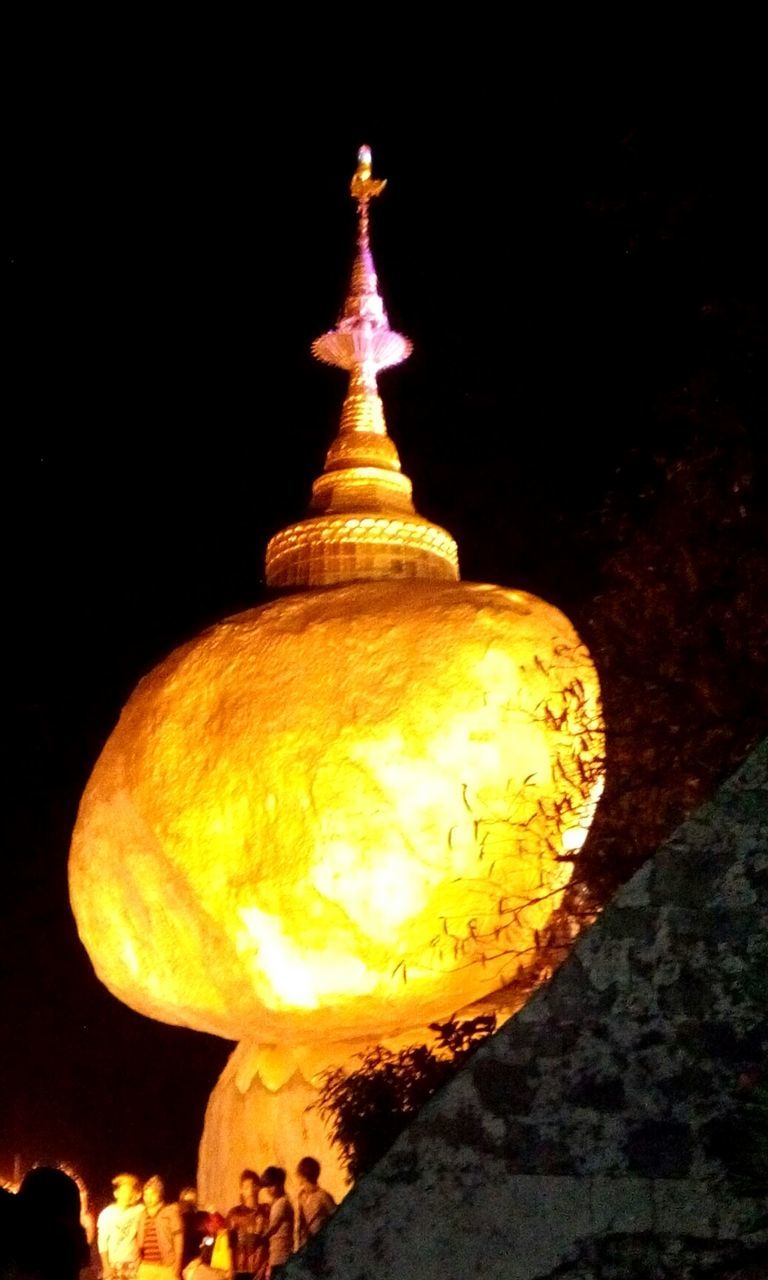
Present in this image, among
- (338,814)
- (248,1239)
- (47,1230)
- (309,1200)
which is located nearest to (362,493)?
(338,814)

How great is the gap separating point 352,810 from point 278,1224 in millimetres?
2450

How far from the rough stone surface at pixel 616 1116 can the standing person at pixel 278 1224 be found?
346 centimetres

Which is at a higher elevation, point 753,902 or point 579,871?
point 579,871

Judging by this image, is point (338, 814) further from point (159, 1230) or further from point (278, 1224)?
point (159, 1230)

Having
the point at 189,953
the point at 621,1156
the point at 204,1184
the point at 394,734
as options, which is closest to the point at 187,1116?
the point at 204,1184

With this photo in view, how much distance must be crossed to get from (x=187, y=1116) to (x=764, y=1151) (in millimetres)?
10960

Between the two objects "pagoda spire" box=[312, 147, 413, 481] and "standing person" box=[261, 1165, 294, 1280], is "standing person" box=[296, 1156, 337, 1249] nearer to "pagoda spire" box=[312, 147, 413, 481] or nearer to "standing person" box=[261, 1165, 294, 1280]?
"standing person" box=[261, 1165, 294, 1280]

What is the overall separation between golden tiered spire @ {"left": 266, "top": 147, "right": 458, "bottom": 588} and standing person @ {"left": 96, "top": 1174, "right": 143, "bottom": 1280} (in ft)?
15.1

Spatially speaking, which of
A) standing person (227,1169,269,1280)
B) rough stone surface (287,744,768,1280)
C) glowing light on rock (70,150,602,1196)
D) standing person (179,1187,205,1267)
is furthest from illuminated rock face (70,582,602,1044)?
rough stone surface (287,744,768,1280)

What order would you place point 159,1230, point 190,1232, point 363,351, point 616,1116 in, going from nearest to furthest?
point 616,1116 < point 190,1232 < point 159,1230 < point 363,351

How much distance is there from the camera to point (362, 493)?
32.6 feet

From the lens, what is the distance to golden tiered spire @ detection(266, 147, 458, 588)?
30.1ft

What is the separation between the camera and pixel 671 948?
4199 mm

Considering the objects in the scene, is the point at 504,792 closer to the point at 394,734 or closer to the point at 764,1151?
the point at 394,734
